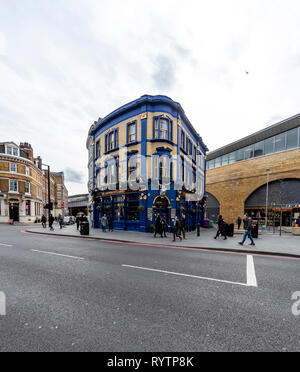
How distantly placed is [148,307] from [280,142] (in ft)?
108

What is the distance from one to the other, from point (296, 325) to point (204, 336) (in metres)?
1.66

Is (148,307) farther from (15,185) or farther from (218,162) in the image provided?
(15,185)

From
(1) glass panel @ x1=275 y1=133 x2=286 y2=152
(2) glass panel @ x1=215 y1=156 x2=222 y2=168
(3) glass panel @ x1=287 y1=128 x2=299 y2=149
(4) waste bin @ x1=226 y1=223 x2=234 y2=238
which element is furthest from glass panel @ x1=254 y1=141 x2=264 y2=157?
(4) waste bin @ x1=226 y1=223 x2=234 y2=238

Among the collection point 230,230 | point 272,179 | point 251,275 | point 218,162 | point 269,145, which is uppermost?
point 269,145

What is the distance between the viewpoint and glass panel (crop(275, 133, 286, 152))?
88.2 feet

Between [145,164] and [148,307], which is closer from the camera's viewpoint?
[148,307]

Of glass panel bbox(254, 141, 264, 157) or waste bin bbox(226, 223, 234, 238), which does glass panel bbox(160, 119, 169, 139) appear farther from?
glass panel bbox(254, 141, 264, 157)

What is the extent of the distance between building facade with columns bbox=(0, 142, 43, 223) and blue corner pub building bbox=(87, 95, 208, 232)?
2458cm

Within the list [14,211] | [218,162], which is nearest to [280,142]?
[218,162]

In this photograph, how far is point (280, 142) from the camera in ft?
89.2

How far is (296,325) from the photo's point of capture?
9.47ft

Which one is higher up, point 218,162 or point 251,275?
point 218,162

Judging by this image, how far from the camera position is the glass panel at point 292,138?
2541cm
